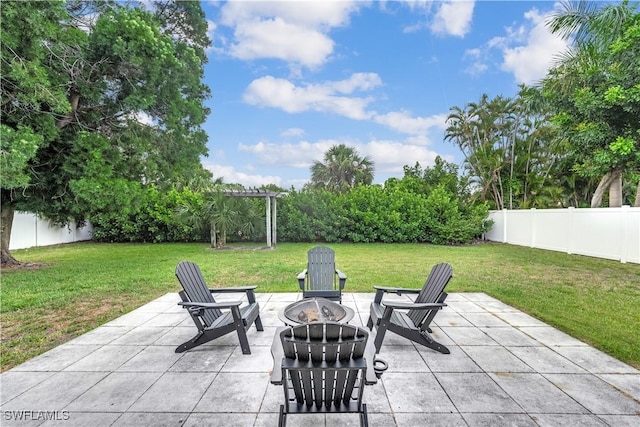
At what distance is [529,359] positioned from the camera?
3088 millimetres

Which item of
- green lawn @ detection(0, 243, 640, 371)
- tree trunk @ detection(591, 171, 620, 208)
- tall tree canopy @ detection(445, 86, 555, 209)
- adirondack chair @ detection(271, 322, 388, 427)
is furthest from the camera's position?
tall tree canopy @ detection(445, 86, 555, 209)

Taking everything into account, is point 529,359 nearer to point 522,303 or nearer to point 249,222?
point 522,303

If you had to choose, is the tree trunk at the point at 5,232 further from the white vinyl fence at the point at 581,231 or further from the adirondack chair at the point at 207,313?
the white vinyl fence at the point at 581,231

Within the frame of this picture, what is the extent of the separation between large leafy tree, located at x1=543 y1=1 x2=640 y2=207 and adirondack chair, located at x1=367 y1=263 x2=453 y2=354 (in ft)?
26.4

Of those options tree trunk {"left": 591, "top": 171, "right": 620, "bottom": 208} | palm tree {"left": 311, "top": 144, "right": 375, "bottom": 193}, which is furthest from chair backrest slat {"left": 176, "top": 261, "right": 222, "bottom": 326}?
palm tree {"left": 311, "top": 144, "right": 375, "bottom": 193}

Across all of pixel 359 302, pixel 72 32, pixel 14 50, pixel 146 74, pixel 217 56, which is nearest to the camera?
pixel 359 302

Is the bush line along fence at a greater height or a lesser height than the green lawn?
greater

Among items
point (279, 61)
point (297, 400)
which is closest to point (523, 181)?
point (279, 61)

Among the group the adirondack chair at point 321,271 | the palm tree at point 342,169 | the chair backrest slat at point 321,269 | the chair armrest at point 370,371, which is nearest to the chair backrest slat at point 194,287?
the adirondack chair at point 321,271

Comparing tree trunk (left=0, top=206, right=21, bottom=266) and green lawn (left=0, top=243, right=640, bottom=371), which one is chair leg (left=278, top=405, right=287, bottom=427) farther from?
tree trunk (left=0, top=206, right=21, bottom=266)

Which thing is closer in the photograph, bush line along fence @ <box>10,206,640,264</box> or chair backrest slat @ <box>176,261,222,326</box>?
chair backrest slat @ <box>176,261,222,326</box>

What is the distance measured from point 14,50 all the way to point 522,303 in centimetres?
984

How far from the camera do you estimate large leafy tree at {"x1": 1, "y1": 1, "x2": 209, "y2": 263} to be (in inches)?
233

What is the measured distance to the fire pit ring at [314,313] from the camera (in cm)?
292
